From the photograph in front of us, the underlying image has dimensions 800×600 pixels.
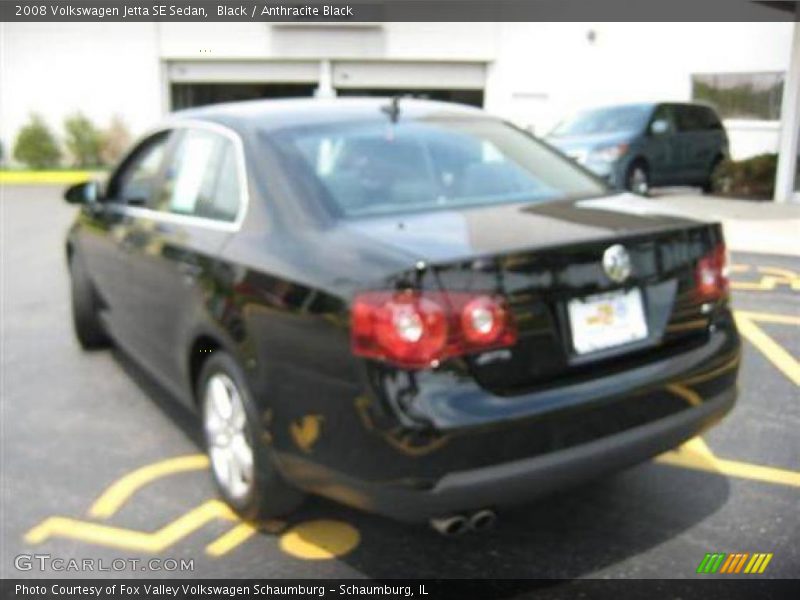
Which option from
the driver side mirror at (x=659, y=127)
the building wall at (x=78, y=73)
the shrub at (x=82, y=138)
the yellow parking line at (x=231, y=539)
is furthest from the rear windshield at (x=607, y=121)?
the shrub at (x=82, y=138)

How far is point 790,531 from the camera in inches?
124

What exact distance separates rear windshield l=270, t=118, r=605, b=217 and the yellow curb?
2043 cm

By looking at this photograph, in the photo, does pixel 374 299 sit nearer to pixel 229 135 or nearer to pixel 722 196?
pixel 229 135

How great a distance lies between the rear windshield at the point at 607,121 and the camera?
1334cm

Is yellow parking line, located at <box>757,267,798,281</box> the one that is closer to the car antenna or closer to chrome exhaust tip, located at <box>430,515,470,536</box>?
the car antenna

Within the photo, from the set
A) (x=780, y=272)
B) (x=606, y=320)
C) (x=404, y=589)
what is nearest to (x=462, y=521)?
(x=404, y=589)

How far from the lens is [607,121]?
537 inches

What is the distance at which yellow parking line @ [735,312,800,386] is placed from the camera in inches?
196

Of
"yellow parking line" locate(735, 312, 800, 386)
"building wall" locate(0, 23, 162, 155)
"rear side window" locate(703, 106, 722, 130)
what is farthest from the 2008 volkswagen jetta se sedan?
"building wall" locate(0, 23, 162, 155)

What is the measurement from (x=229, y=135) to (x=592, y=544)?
2172 mm

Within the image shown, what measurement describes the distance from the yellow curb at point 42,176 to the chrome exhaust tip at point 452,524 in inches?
849
